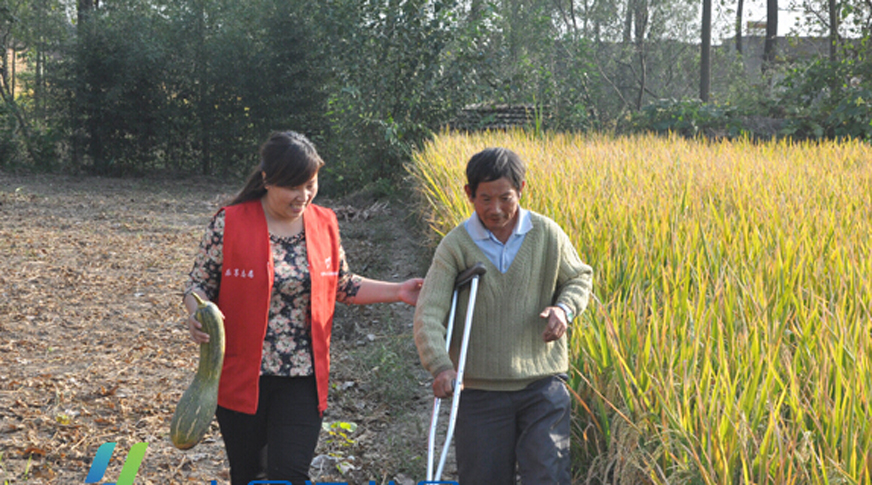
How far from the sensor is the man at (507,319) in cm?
245

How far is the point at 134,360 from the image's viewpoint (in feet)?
17.9

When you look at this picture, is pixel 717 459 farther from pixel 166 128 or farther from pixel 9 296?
pixel 166 128

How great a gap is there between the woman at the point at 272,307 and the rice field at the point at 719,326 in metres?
0.93

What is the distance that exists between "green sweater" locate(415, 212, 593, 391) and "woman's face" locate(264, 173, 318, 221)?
48cm

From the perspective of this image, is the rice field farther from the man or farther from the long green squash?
the long green squash

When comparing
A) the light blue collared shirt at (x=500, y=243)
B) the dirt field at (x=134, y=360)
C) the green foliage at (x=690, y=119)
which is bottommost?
the dirt field at (x=134, y=360)

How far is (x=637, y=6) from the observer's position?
83.6 feet

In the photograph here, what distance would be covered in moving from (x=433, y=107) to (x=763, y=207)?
9204 millimetres

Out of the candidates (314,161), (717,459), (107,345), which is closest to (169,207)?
(107,345)

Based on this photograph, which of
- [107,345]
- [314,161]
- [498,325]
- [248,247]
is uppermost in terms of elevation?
[314,161]

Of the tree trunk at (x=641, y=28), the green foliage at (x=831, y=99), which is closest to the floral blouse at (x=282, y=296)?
the green foliage at (x=831, y=99)

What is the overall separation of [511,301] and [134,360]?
3.79 metres

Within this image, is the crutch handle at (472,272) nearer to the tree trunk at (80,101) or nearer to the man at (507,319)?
the man at (507,319)

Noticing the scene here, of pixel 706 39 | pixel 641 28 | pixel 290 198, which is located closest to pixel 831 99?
pixel 706 39
